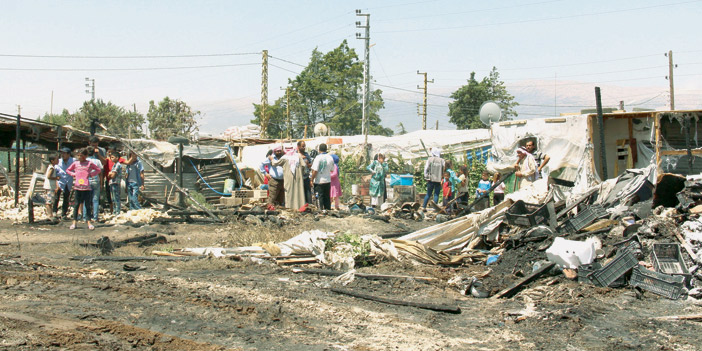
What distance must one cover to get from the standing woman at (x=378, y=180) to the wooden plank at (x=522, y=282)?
9232 millimetres

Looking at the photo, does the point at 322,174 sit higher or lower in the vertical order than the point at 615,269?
higher

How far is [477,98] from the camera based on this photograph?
46.5 metres

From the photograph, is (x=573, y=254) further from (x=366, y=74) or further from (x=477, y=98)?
(x=477, y=98)

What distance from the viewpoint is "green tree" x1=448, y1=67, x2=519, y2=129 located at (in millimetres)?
45875

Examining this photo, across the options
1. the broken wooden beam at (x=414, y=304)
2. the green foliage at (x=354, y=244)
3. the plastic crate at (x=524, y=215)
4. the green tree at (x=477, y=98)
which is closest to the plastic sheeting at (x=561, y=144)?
the plastic crate at (x=524, y=215)

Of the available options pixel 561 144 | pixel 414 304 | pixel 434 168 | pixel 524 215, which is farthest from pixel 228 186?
pixel 414 304

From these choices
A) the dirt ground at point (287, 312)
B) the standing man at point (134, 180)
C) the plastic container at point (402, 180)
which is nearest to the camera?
the dirt ground at point (287, 312)

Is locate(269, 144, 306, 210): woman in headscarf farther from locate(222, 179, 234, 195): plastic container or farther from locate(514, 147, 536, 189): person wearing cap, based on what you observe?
locate(222, 179, 234, 195): plastic container

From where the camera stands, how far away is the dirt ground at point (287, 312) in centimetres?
468

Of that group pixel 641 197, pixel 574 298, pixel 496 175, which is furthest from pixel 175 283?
pixel 496 175

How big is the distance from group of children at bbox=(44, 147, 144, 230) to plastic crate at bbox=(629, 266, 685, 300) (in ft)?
30.6

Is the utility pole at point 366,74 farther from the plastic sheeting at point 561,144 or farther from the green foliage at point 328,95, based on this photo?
the green foliage at point 328,95

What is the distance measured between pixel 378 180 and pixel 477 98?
32387mm

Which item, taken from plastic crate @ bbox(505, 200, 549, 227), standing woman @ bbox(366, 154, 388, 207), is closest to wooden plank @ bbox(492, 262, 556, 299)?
plastic crate @ bbox(505, 200, 549, 227)
